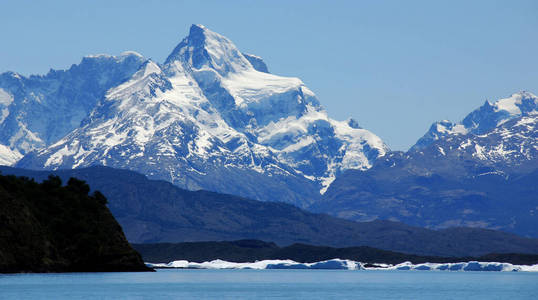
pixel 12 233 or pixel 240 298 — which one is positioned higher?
pixel 12 233

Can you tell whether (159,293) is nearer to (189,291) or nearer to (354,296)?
(189,291)

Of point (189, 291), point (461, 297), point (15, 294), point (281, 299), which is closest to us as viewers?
point (15, 294)

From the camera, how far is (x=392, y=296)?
7323 inches

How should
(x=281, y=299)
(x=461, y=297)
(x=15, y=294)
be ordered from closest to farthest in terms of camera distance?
(x=15, y=294) → (x=281, y=299) → (x=461, y=297)

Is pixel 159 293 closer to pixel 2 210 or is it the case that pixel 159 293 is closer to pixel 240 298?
pixel 240 298

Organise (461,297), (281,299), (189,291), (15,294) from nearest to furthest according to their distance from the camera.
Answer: (15,294) < (281,299) < (461,297) < (189,291)

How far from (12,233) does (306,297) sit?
217ft

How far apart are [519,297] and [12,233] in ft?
346

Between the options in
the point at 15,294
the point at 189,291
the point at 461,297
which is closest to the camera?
the point at 15,294

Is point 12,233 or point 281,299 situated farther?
point 12,233

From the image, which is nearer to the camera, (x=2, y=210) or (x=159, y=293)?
(x=159, y=293)

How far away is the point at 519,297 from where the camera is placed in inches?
7180

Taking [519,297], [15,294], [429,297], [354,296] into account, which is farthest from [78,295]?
[519,297]

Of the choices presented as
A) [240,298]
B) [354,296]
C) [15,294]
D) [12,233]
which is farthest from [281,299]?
[12,233]
